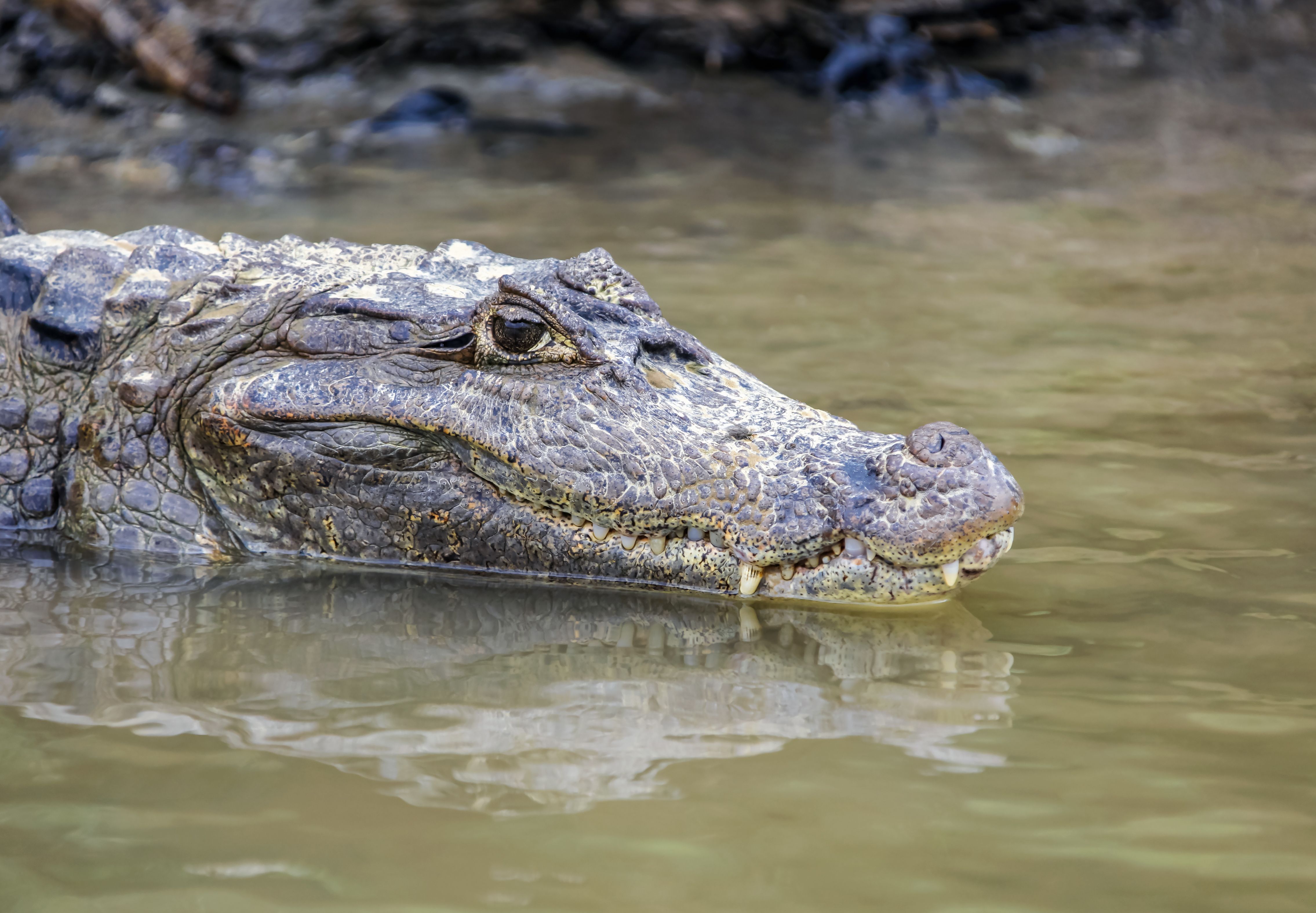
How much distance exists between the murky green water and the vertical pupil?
0.72 metres

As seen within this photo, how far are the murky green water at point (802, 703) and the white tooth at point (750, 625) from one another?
0.11 feet

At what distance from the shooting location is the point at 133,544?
4172 millimetres

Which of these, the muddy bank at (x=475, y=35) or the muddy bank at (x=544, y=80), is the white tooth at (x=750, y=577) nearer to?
the muddy bank at (x=544, y=80)

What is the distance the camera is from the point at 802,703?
3.04m

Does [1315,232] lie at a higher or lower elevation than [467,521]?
higher

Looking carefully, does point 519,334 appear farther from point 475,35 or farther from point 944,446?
point 475,35

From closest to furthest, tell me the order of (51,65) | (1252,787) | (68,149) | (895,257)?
(1252,787) < (895,257) < (68,149) < (51,65)

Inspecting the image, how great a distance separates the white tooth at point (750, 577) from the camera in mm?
3572

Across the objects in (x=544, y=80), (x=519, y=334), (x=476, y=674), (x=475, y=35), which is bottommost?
(x=476, y=674)

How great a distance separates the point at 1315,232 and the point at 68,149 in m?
8.77

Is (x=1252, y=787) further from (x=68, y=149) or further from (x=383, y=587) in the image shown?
(x=68, y=149)

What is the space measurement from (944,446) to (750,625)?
0.71m

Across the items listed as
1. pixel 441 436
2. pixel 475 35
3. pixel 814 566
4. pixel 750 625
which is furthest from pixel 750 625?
pixel 475 35

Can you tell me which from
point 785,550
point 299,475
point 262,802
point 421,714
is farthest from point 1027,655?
point 299,475
